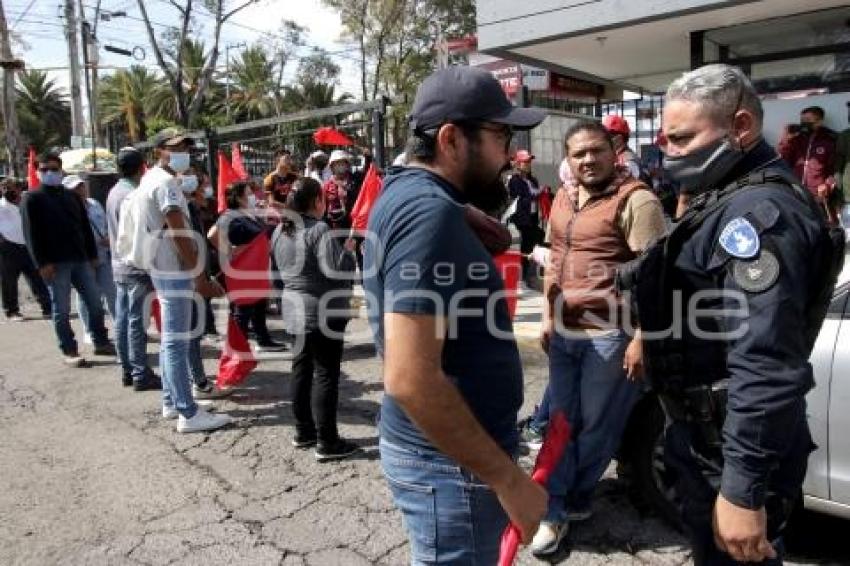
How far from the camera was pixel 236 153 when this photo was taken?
10.0 meters

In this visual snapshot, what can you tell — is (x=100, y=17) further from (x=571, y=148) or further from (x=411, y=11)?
(x=571, y=148)

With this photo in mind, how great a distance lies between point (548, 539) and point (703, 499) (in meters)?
1.28

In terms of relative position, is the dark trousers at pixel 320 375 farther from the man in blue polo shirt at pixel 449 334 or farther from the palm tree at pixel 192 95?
the palm tree at pixel 192 95

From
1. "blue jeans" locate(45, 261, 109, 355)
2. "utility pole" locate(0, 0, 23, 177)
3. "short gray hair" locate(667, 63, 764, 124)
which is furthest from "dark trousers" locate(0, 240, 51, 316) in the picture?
"utility pole" locate(0, 0, 23, 177)

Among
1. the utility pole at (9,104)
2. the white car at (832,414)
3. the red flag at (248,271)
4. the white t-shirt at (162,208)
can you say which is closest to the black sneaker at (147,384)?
the red flag at (248,271)

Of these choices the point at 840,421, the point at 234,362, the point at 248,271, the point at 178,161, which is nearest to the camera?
the point at 840,421

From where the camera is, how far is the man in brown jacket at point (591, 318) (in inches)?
121

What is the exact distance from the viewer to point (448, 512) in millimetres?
1686

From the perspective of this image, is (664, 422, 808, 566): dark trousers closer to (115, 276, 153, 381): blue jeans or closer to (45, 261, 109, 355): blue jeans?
(115, 276, 153, 381): blue jeans

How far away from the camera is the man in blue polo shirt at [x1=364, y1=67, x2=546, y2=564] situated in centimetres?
152

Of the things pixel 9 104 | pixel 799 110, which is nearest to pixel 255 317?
pixel 799 110

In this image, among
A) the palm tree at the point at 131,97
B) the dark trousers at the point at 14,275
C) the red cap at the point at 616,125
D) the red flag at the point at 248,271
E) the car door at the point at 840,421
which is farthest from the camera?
the palm tree at the point at 131,97

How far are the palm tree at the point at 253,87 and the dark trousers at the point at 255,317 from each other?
37.5 metres

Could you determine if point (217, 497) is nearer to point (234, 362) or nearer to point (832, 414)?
point (234, 362)
